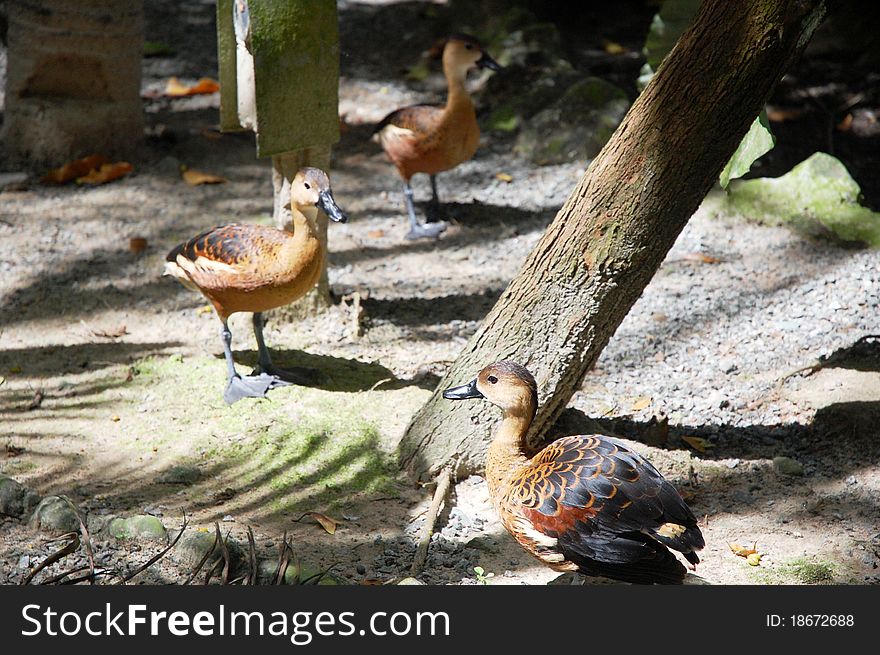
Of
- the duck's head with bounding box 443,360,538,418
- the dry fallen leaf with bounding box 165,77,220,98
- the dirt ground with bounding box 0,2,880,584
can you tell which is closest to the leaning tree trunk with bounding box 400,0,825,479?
the dirt ground with bounding box 0,2,880,584

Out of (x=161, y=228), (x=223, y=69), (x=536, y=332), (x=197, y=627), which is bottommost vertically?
(x=161, y=228)

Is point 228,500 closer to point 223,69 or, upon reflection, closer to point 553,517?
point 553,517

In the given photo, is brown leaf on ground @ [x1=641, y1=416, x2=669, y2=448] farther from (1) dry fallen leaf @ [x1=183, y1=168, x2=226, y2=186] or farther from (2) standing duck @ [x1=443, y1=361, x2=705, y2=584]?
(1) dry fallen leaf @ [x1=183, y1=168, x2=226, y2=186]

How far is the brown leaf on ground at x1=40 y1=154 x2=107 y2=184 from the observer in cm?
760

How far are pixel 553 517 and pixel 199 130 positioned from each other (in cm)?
613

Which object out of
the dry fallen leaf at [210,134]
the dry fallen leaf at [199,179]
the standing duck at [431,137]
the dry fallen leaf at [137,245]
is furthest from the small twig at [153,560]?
the dry fallen leaf at [210,134]

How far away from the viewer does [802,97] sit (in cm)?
920

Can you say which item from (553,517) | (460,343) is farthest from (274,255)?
(553,517)

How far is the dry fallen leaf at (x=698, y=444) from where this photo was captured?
15.1 feet

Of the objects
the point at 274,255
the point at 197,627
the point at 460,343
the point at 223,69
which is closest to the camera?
the point at 197,627

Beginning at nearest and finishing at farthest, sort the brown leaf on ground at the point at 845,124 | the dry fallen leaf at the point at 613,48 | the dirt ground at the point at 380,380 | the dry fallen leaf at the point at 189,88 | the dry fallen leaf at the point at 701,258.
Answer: the dirt ground at the point at 380,380, the dry fallen leaf at the point at 701,258, the brown leaf on ground at the point at 845,124, the dry fallen leaf at the point at 189,88, the dry fallen leaf at the point at 613,48

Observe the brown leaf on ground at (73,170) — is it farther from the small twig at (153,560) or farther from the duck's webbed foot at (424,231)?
the small twig at (153,560)

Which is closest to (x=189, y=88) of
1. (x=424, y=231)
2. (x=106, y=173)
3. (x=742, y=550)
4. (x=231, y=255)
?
(x=106, y=173)

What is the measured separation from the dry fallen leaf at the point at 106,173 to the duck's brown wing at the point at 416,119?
2.01m
